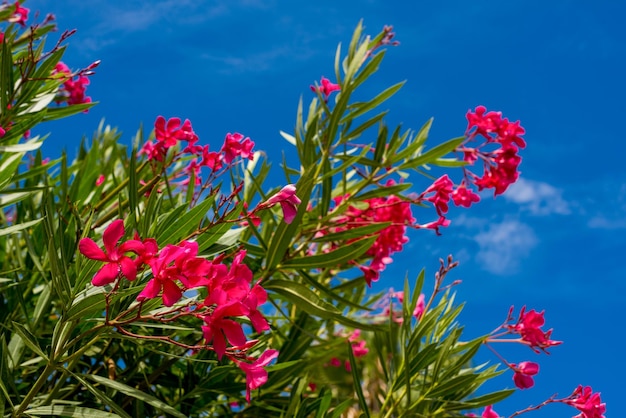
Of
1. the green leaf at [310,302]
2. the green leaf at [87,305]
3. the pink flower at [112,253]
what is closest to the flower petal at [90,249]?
the pink flower at [112,253]

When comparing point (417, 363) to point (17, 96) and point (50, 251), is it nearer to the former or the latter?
point (50, 251)

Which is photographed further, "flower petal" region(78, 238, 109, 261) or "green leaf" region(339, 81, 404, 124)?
"green leaf" region(339, 81, 404, 124)

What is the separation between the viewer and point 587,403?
206 centimetres

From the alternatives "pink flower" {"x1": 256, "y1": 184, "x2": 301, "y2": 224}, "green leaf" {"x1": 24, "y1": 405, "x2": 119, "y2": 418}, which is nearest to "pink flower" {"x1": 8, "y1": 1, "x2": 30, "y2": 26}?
"green leaf" {"x1": 24, "y1": 405, "x2": 119, "y2": 418}

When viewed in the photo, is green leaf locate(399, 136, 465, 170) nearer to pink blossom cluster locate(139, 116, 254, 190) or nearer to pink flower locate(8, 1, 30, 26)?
pink blossom cluster locate(139, 116, 254, 190)

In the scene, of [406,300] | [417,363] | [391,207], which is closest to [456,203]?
[391,207]

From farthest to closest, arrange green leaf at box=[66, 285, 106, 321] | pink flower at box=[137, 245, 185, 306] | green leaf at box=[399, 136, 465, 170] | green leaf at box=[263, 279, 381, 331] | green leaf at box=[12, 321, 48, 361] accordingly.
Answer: green leaf at box=[399, 136, 465, 170] → green leaf at box=[263, 279, 381, 331] → green leaf at box=[12, 321, 48, 361] → green leaf at box=[66, 285, 106, 321] → pink flower at box=[137, 245, 185, 306]

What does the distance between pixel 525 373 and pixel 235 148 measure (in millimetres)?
1063

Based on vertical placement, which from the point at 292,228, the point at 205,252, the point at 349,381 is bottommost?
the point at 205,252

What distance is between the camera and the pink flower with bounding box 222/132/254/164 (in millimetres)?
1977

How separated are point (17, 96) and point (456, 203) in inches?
53.2

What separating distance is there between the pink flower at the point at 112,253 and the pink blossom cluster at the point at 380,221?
1244 millimetres

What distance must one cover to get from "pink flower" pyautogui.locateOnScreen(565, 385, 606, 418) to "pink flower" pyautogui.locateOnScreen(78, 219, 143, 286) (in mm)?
1435

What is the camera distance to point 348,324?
1.91 meters
